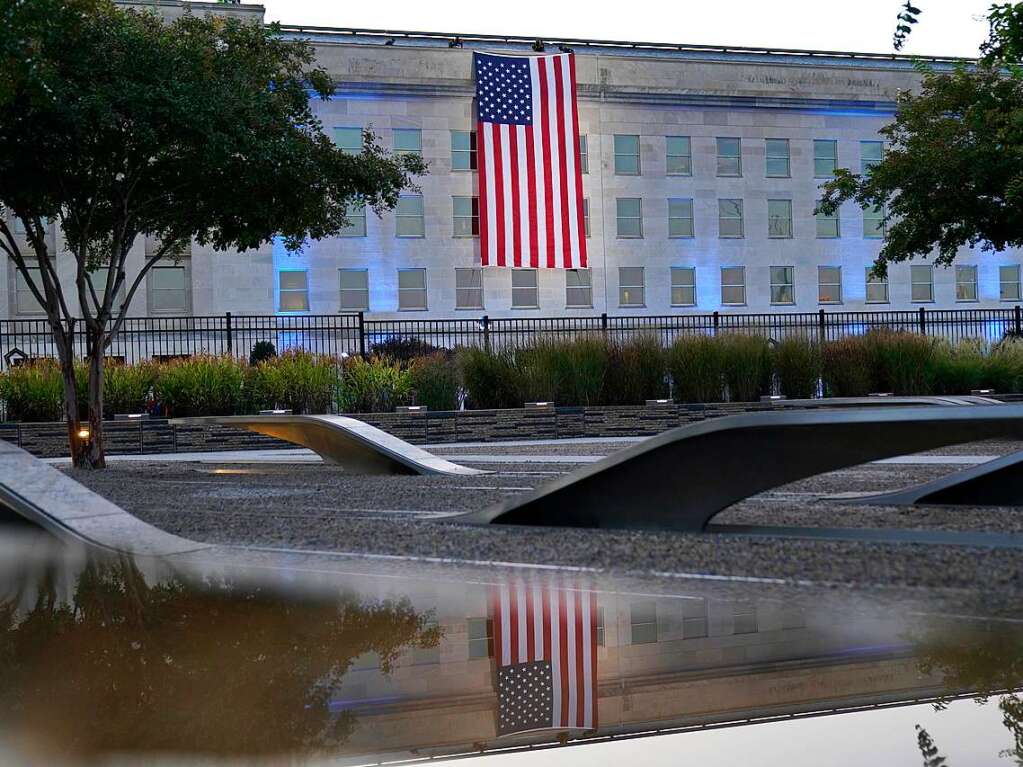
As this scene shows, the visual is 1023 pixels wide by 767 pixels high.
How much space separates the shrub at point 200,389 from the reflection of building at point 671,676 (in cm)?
1487

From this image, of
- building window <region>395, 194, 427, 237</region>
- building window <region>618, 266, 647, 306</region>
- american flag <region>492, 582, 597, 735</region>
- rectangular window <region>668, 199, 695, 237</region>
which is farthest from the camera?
rectangular window <region>668, 199, 695, 237</region>

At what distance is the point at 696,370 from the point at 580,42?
30.4 metres

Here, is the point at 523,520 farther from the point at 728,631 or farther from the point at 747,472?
the point at 728,631

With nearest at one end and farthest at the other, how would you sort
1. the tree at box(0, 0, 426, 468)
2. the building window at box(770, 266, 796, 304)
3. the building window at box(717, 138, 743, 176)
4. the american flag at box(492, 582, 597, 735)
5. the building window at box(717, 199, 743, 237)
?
the american flag at box(492, 582, 597, 735), the tree at box(0, 0, 426, 468), the building window at box(717, 199, 743, 237), the building window at box(770, 266, 796, 304), the building window at box(717, 138, 743, 176)

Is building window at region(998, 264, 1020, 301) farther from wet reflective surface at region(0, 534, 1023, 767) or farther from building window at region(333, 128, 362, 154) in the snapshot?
wet reflective surface at region(0, 534, 1023, 767)

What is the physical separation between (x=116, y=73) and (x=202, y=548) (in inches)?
284

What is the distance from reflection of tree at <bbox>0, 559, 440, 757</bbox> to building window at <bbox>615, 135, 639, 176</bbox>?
4237 centimetres

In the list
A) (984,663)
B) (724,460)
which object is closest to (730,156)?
(724,460)

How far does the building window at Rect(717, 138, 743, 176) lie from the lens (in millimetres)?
47094

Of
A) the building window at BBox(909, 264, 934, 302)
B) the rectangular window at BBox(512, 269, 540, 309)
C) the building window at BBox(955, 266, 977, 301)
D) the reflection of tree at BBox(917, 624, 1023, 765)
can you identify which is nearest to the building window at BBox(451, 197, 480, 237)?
the rectangular window at BBox(512, 269, 540, 309)

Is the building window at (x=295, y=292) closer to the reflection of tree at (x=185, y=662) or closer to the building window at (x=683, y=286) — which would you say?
the building window at (x=683, y=286)

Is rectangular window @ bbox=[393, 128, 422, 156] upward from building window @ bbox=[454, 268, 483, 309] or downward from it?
upward

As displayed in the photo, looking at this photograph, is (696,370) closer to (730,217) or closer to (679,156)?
(730,217)

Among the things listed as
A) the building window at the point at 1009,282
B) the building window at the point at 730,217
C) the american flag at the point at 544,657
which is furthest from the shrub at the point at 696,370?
the building window at the point at 1009,282
